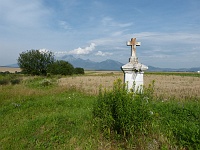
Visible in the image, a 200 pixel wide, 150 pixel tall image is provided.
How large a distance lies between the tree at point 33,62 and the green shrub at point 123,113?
46.7m

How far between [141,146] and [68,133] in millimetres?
1982

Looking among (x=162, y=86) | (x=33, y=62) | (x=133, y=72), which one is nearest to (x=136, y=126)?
(x=133, y=72)

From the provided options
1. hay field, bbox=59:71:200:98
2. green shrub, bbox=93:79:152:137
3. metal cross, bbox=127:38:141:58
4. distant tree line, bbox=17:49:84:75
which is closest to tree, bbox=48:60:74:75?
distant tree line, bbox=17:49:84:75

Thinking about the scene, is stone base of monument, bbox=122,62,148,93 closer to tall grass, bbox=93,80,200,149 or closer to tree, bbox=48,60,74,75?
tall grass, bbox=93,80,200,149

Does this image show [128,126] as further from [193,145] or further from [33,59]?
[33,59]

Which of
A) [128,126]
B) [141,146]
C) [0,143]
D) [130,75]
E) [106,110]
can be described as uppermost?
[130,75]

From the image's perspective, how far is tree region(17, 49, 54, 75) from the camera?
157ft

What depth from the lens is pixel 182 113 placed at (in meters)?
5.95

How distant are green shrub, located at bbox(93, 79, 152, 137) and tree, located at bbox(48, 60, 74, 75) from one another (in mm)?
47635

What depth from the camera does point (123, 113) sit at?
3967 millimetres

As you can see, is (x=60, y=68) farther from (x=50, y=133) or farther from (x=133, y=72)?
(x=50, y=133)

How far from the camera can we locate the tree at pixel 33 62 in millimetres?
47812

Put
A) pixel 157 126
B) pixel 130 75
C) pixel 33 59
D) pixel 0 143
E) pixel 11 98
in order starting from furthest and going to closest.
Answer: pixel 33 59
pixel 11 98
pixel 130 75
pixel 0 143
pixel 157 126

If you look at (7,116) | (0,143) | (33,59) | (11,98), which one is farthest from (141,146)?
(33,59)
